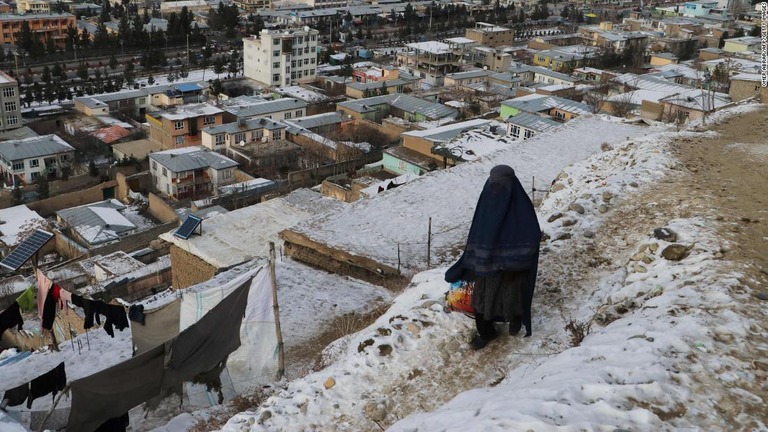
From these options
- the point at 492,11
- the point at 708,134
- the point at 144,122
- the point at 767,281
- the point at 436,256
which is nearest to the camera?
the point at 767,281

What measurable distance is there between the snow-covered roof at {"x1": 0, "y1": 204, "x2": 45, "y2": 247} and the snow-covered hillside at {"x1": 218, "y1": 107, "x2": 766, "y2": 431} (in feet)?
35.8

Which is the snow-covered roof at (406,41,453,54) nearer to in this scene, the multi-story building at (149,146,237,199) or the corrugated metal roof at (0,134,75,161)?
the multi-story building at (149,146,237,199)

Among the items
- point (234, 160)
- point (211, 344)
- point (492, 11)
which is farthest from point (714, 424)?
point (492, 11)

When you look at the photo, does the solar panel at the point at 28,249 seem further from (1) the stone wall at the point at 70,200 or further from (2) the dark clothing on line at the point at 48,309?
(1) the stone wall at the point at 70,200

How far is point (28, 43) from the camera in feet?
89.7

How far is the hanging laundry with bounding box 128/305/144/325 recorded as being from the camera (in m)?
4.43

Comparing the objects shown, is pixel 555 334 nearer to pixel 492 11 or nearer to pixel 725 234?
pixel 725 234

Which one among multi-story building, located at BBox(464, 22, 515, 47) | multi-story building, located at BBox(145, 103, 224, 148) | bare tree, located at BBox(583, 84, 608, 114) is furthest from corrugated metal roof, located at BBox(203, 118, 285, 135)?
multi-story building, located at BBox(464, 22, 515, 47)

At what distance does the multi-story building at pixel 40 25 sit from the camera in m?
30.0

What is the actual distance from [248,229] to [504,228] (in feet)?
19.5

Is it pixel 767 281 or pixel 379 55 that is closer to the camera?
pixel 767 281

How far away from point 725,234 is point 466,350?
5.19ft

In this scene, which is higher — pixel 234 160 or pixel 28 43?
pixel 28 43

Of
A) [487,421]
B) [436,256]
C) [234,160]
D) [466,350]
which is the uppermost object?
[487,421]
